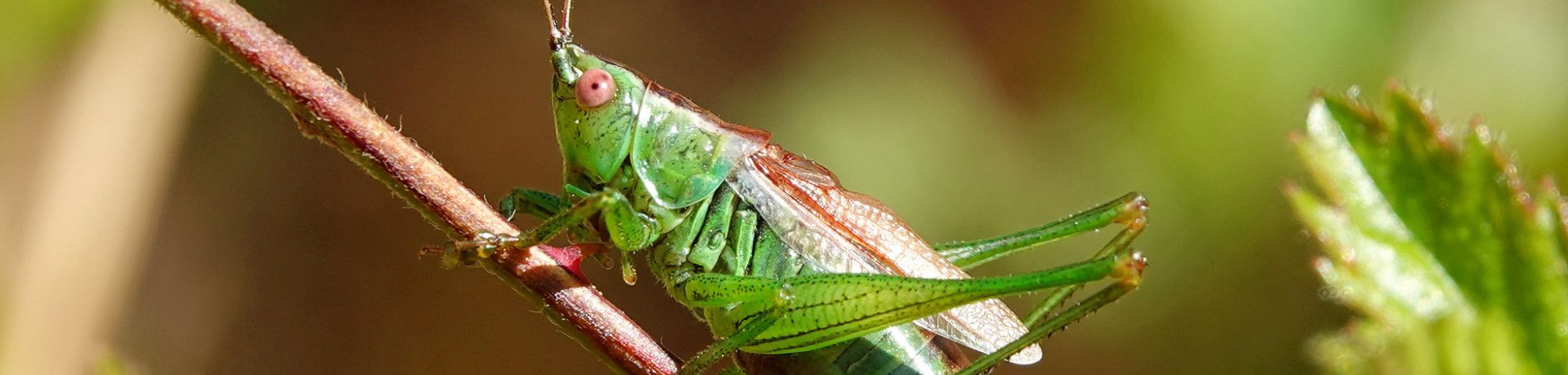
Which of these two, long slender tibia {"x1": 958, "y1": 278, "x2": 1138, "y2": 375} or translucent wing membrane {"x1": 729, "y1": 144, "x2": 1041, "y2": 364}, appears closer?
long slender tibia {"x1": 958, "y1": 278, "x2": 1138, "y2": 375}

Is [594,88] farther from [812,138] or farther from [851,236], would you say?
[812,138]

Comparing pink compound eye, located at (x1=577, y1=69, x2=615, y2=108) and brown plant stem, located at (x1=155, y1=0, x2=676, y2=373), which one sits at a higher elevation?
pink compound eye, located at (x1=577, y1=69, x2=615, y2=108)

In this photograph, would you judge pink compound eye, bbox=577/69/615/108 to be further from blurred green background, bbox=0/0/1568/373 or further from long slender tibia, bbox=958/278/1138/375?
blurred green background, bbox=0/0/1568/373

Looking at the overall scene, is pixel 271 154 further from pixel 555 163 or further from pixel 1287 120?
pixel 1287 120

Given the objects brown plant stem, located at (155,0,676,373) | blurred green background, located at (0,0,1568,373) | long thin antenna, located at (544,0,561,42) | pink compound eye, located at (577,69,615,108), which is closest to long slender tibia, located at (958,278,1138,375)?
brown plant stem, located at (155,0,676,373)

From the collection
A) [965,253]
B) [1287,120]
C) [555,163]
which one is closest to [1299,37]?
[1287,120]

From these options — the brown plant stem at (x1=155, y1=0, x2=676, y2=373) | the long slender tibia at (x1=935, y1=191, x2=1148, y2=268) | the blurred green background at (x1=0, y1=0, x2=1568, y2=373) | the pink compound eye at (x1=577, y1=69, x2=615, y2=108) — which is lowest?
the brown plant stem at (x1=155, y1=0, x2=676, y2=373)

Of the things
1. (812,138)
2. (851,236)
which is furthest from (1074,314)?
(812,138)
